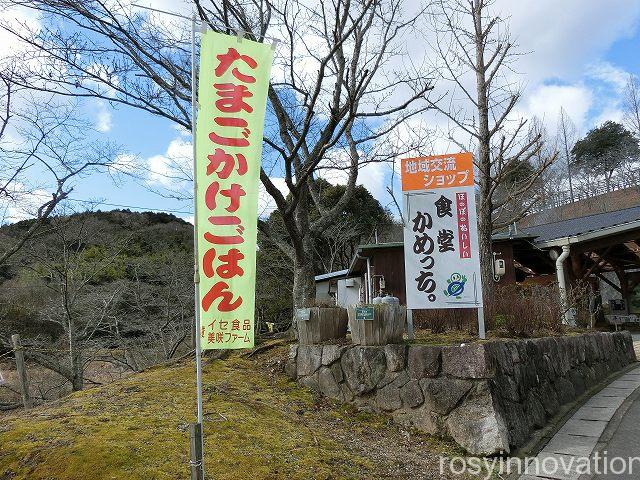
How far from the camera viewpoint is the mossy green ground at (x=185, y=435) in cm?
351

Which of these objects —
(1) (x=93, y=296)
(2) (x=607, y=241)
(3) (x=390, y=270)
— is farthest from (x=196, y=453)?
(2) (x=607, y=241)

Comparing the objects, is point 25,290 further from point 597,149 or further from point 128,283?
point 597,149

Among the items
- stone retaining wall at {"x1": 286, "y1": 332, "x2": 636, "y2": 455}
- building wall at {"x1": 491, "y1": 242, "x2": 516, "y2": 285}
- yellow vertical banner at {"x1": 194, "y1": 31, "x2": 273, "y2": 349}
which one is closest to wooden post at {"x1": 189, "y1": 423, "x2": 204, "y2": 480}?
yellow vertical banner at {"x1": 194, "y1": 31, "x2": 273, "y2": 349}

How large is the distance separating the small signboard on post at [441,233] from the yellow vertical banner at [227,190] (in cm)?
354

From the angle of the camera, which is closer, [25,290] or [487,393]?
[487,393]

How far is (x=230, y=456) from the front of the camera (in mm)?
3830

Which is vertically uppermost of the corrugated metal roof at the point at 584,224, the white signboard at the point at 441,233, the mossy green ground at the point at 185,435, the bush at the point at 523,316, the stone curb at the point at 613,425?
the corrugated metal roof at the point at 584,224

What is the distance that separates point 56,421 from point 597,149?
131 feet

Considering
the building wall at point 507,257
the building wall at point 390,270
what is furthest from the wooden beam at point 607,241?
the building wall at point 390,270

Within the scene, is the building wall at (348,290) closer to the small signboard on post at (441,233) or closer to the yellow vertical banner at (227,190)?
the small signboard on post at (441,233)

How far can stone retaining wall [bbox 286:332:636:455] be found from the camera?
4.81m

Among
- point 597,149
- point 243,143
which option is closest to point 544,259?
point 243,143

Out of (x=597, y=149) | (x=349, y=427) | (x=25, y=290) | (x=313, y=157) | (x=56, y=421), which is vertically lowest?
(x=349, y=427)

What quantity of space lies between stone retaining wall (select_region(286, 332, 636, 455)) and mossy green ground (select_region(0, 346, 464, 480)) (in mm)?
229
